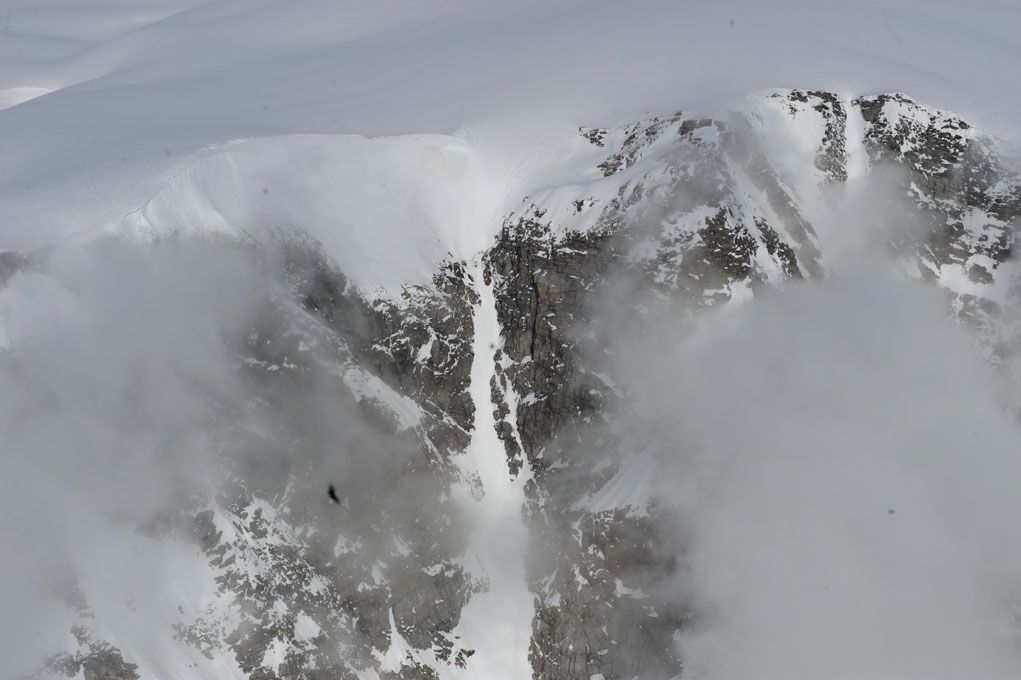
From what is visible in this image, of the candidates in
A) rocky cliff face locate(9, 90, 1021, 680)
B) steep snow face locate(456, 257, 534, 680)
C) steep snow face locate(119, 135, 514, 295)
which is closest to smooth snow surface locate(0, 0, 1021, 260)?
steep snow face locate(119, 135, 514, 295)

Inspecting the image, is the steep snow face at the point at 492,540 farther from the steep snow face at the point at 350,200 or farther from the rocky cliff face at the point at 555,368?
the steep snow face at the point at 350,200

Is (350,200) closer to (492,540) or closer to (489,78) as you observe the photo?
(489,78)

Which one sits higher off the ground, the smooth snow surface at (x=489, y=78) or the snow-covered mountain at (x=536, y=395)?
the smooth snow surface at (x=489, y=78)

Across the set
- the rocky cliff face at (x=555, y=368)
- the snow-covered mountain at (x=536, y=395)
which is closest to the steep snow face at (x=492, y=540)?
the snow-covered mountain at (x=536, y=395)

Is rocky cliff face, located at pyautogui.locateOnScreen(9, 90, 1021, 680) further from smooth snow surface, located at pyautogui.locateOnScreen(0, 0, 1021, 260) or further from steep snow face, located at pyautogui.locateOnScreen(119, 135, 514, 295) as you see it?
smooth snow surface, located at pyautogui.locateOnScreen(0, 0, 1021, 260)

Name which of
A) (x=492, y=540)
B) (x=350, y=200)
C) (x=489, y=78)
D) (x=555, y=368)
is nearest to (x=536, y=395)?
(x=555, y=368)

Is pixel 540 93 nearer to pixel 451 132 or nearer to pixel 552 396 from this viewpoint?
pixel 451 132
